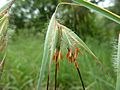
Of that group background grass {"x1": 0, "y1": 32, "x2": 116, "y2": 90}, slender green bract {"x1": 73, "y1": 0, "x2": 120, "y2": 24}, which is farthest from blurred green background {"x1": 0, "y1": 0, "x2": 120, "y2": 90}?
slender green bract {"x1": 73, "y1": 0, "x2": 120, "y2": 24}

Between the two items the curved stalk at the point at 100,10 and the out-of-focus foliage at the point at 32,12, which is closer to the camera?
the curved stalk at the point at 100,10

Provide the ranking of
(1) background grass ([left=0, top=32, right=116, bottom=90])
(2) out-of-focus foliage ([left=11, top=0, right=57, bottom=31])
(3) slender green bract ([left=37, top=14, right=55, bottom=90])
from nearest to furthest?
(3) slender green bract ([left=37, top=14, right=55, bottom=90]), (1) background grass ([left=0, top=32, right=116, bottom=90]), (2) out-of-focus foliage ([left=11, top=0, right=57, bottom=31])

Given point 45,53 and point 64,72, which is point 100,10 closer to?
point 45,53

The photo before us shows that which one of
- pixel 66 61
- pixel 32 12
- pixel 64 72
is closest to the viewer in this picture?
pixel 66 61

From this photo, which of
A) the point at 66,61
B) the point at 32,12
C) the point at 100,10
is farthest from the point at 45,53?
the point at 32,12

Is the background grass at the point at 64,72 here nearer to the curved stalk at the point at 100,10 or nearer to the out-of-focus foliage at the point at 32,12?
the out-of-focus foliage at the point at 32,12

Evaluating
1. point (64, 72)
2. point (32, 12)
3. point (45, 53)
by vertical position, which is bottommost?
point (64, 72)

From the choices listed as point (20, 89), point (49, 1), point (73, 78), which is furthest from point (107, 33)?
point (20, 89)

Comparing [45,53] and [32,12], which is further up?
[45,53]

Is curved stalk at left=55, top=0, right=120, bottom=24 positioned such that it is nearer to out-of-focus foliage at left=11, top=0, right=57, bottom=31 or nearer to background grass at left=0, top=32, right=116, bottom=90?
background grass at left=0, top=32, right=116, bottom=90

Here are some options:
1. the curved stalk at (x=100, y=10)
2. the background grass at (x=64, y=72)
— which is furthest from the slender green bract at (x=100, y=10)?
the background grass at (x=64, y=72)

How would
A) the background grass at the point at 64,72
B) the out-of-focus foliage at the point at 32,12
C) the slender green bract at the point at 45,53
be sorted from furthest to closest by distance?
the out-of-focus foliage at the point at 32,12
the background grass at the point at 64,72
the slender green bract at the point at 45,53

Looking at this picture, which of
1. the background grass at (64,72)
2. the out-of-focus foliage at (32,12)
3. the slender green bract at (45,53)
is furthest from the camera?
the out-of-focus foliage at (32,12)
